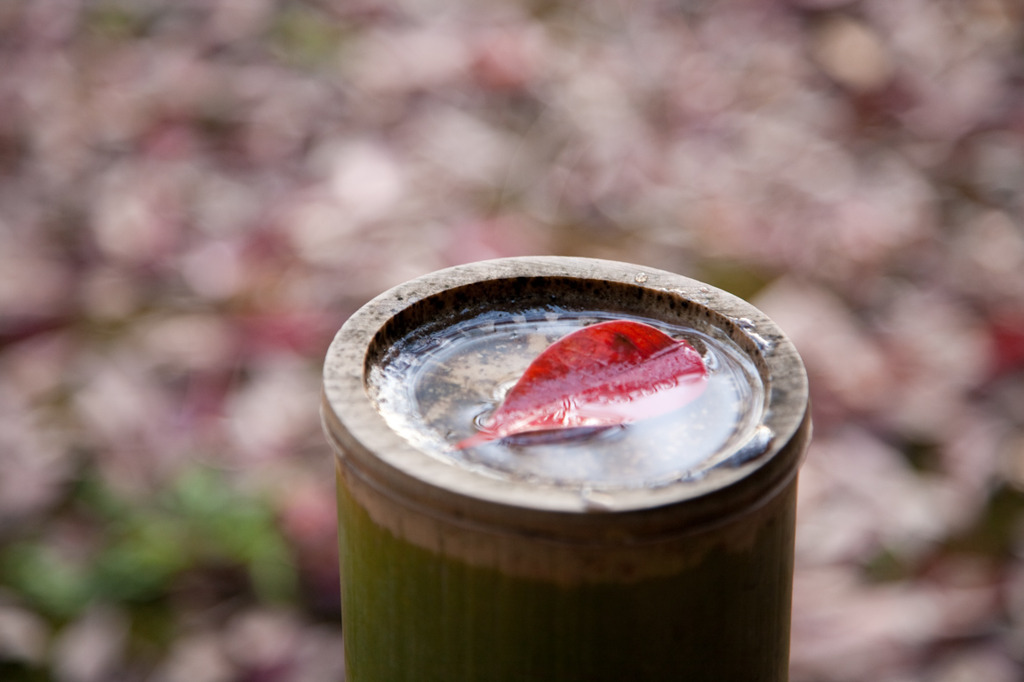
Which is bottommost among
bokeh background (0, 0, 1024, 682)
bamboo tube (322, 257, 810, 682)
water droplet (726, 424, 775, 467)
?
bokeh background (0, 0, 1024, 682)

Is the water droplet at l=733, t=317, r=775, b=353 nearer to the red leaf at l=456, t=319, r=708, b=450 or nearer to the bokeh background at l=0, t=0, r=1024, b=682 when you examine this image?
the red leaf at l=456, t=319, r=708, b=450

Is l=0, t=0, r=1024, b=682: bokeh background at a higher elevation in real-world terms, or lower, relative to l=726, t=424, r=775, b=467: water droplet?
lower

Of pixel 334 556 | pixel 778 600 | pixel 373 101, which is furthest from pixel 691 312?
pixel 373 101

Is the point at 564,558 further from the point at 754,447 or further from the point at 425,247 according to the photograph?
the point at 425,247

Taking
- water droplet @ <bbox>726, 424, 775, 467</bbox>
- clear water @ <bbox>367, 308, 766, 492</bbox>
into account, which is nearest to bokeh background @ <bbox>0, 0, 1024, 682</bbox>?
clear water @ <bbox>367, 308, 766, 492</bbox>

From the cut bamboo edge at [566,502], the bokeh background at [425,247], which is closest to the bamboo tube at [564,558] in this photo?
the cut bamboo edge at [566,502]

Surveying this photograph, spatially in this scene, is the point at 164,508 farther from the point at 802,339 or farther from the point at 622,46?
the point at 622,46

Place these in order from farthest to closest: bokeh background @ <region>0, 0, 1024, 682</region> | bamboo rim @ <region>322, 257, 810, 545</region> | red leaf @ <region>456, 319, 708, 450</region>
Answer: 1. bokeh background @ <region>0, 0, 1024, 682</region>
2. red leaf @ <region>456, 319, 708, 450</region>
3. bamboo rim @ <region>322, 257, 810, 545</region>
